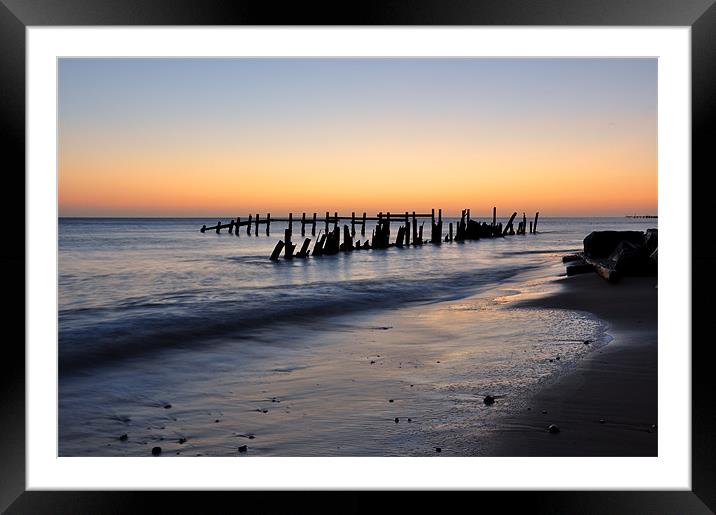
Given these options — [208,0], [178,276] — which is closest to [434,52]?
[208,0]

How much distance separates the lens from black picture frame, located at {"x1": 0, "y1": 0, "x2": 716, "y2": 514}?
2.24m

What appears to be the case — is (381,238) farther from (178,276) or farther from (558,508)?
(558,508)

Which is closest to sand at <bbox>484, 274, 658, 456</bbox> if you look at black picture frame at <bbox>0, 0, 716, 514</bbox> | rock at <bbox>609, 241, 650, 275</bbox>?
black picture frame at <bbox>0, 0, 716, 514</bbox>

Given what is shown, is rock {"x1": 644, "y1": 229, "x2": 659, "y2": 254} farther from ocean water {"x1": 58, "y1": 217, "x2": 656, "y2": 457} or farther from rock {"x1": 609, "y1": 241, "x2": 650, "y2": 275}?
ocean water {"x1": 58, "y1": 217, "x2": 656, "y2": 457}

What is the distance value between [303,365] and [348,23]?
3389 millimetres

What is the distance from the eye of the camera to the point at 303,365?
5.14 meters

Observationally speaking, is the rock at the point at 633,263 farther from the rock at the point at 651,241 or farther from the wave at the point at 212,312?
the wave at the point at 212,312

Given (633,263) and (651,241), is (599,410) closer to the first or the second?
(633,263)

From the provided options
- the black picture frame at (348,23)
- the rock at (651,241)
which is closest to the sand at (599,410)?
the black picture frame at (348,23)

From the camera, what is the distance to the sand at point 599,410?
2.81 metres

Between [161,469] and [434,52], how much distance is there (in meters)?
1.95

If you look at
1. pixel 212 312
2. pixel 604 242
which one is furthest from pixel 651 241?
pixel 212 312

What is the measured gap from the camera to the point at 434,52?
2.55 m

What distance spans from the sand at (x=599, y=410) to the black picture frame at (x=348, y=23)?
0.48m
